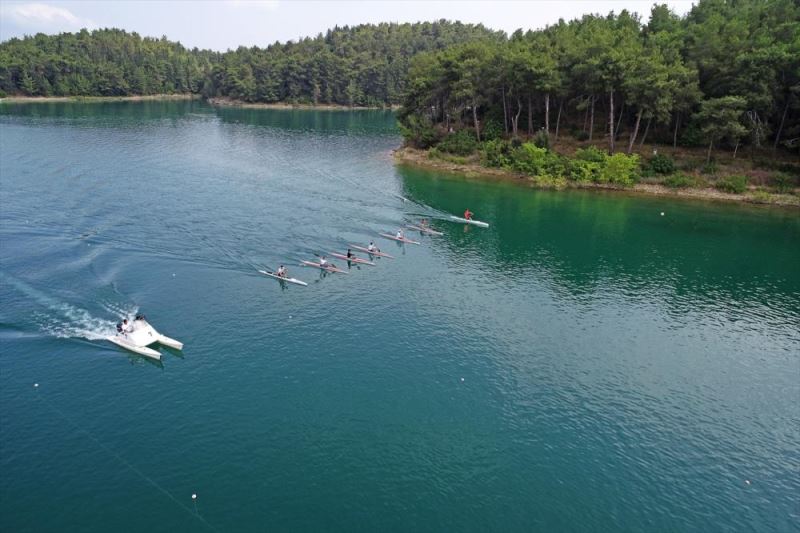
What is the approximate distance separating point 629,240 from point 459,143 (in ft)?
155

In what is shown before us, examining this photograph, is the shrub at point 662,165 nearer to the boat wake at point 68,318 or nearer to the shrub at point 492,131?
the shrub at point 492,131

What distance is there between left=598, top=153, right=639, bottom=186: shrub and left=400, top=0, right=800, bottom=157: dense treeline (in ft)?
16.7

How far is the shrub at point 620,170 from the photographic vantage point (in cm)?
8806

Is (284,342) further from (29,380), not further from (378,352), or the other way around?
(29,380)

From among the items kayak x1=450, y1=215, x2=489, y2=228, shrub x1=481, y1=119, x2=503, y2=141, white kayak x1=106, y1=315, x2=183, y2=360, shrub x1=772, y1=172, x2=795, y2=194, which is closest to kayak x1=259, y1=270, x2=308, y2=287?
white kayak x1=106, y1=315, x2=183, y2=360

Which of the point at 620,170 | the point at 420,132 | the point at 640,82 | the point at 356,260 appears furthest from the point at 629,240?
the point at 420,132

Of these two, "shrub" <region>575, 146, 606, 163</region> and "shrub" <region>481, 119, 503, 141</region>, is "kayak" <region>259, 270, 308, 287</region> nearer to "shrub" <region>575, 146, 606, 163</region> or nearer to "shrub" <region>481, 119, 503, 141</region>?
"shrub" <region>575, 146, 606, 163</region>

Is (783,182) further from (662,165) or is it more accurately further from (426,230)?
(426,230)

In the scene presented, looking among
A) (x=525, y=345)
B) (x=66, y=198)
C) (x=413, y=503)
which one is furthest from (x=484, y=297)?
(x=66, y=198)

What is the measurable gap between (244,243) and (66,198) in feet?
104

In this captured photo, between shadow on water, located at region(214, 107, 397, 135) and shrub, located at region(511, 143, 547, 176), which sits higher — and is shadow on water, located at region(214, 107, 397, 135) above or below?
above

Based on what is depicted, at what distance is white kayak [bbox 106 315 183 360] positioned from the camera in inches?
1544

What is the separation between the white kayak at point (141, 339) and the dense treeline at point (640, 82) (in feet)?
242

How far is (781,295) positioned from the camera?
5209 centimetres
